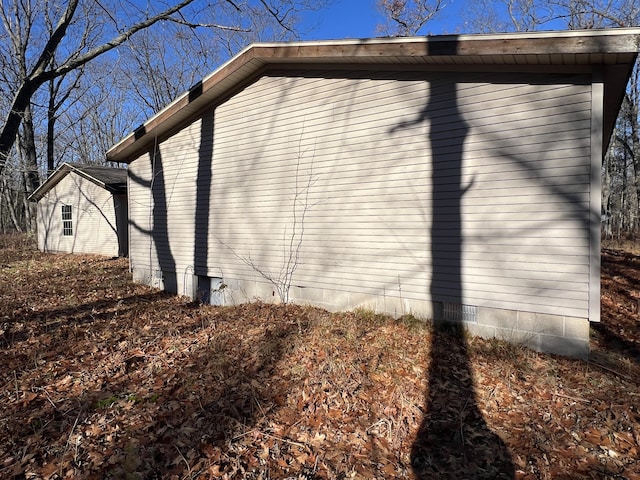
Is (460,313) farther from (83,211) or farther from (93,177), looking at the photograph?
(83,211)

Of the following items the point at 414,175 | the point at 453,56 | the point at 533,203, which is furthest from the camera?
the point at 414,175

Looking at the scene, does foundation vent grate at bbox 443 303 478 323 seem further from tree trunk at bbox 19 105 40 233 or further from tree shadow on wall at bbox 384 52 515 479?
tree trunk at bbox 19 105 40 233

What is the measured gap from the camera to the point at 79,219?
17.2 m

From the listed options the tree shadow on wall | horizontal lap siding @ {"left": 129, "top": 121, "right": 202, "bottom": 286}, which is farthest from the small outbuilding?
the tree shadow on wall

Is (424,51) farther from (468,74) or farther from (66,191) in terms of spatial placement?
(66,191)

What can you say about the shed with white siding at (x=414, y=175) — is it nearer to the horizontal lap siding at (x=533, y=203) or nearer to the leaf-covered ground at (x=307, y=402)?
the horizontal lap siding at (x=533, y=203)

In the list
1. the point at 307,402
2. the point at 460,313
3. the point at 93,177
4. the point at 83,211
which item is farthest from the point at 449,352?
the point at 83,211

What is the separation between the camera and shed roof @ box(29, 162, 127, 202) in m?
15.3

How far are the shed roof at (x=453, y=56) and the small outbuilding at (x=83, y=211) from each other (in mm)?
9406

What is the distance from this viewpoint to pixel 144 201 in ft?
34.0

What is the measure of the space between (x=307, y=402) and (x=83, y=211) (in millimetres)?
17466

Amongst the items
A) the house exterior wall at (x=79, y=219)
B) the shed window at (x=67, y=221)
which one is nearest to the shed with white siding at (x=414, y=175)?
the house exterior wall at (x=79, y=219)

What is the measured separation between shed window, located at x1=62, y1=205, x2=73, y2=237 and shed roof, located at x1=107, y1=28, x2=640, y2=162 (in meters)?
12.6

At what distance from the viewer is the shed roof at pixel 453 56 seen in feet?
14.5
